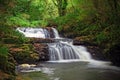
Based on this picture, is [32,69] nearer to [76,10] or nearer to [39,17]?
[76,10]

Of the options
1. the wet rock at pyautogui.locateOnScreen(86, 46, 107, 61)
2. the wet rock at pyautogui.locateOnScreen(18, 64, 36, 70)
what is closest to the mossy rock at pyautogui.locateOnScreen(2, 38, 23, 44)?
the wet rock at pyautogui.locateOnScreen(18, 64, 36, 70)

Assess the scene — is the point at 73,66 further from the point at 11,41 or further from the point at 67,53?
the point at 11,41

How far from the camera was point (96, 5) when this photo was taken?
19188 millimetres

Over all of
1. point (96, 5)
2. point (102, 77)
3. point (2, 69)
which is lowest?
point (102, 77)

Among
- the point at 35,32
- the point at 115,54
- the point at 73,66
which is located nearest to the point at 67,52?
the point at 73,66

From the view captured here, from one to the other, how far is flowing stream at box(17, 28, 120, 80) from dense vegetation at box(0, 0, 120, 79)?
1.25m

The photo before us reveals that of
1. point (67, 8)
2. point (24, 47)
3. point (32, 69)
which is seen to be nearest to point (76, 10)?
point (67, 8)

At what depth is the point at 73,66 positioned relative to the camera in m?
14.2

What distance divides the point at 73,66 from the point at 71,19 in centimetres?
981

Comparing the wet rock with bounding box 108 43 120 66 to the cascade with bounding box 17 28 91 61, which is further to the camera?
the cascade with bounding box 17 28 91 61

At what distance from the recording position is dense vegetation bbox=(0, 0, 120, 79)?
9.56 m

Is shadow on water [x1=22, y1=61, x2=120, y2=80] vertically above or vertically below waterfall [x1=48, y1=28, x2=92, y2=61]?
below

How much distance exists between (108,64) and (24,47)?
434cm

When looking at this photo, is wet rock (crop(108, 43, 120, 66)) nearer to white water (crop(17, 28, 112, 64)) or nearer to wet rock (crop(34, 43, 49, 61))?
white water (crop(17, 28, 112, 64))
